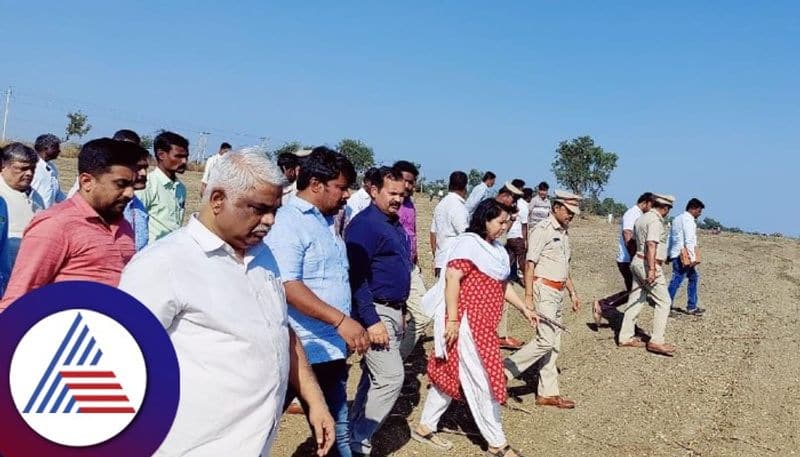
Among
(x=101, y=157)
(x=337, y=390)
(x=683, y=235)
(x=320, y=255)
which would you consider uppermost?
(x=101, y=157)

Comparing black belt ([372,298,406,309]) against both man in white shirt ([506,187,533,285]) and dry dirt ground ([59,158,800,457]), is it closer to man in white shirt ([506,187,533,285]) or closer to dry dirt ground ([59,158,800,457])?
dry dirt ground ([59,158,800,457])

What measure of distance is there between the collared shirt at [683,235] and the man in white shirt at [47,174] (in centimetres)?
826

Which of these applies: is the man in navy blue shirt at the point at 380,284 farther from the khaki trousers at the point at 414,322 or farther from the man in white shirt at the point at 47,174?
the man in white shirt at the point at 47,174

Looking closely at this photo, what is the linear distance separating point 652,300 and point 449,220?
2.82 m

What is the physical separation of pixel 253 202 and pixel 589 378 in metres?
5.88

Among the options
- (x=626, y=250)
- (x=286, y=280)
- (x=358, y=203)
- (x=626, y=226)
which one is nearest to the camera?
(x=286, y=280)

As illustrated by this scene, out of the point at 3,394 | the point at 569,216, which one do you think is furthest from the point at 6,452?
the point at 569,216

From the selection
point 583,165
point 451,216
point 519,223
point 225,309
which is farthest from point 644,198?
point 583,165

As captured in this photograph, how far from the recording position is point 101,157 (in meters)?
2.95

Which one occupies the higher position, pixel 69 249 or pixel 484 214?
pixel 484 214

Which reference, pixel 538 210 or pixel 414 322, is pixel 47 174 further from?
pixel 538 210
